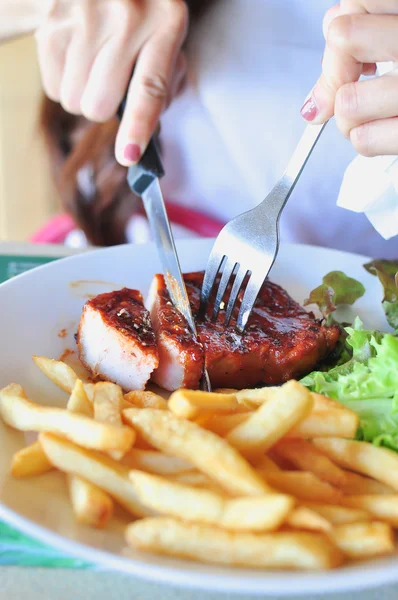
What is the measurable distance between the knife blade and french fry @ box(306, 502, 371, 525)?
1.05 meters

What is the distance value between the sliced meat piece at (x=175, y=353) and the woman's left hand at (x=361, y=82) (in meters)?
0.84

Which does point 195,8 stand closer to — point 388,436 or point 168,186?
point 168,186

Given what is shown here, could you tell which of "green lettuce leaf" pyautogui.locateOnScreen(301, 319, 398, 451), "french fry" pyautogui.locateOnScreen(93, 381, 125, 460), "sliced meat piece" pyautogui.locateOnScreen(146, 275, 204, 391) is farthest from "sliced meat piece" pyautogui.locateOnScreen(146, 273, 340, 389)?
"french fry" pyautogui.locateOnScreen(93, 381, 125, 460)

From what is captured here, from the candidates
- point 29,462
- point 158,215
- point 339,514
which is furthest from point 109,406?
point 158,215

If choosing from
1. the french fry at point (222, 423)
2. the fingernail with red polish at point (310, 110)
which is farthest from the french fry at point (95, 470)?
the fingernail with red polish at point (310, 110)

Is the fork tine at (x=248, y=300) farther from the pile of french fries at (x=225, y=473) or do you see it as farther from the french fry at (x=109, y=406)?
the french fry at (x=109, y=406)

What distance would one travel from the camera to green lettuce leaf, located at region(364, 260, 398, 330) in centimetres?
243

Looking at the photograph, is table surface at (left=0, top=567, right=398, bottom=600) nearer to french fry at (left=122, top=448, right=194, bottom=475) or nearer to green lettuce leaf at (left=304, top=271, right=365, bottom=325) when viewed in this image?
french fry at (left=122, top=448, right=194, bottom=475)

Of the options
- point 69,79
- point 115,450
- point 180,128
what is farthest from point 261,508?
point 180,128

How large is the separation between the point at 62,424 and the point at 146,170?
1.33 m

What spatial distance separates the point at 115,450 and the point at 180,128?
2.68m

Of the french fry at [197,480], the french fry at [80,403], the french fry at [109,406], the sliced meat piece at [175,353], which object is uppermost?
the french fry at [109,406]

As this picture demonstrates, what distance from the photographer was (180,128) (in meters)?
3.70

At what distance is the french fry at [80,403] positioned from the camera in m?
1.59
